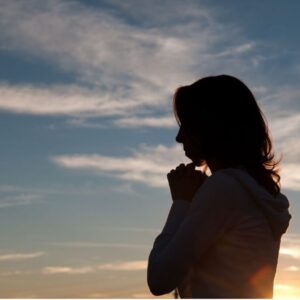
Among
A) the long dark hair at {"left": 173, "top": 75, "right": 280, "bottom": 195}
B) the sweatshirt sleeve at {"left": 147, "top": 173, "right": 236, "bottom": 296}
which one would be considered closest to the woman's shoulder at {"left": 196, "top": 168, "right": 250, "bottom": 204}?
the sweatshirt sleeve at {"left": 147, "top": 173, "right": 236, "bottom": 296}

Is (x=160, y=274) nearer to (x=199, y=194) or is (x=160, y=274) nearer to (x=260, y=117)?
(x=199, y=194)

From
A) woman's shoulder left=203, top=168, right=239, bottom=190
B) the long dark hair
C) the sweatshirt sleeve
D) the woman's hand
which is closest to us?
the sweatshirt sleeve

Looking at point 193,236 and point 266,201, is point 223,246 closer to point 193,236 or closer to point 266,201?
point 193,236

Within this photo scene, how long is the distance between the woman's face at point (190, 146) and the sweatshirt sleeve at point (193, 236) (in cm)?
39

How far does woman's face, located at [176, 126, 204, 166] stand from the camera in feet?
18.3

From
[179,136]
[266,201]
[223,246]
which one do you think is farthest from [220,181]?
[179,136]

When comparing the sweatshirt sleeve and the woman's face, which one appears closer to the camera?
the sweatshirt sleeve

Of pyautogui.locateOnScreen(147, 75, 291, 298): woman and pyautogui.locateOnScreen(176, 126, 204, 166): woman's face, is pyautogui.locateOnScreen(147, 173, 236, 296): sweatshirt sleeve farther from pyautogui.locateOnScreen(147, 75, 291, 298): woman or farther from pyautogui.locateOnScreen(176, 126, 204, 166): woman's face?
pyautogui.locateOnScreen(176, 126, 204, 166): woman's face

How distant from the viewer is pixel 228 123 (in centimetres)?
549

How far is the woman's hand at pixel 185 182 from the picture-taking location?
5.86 m

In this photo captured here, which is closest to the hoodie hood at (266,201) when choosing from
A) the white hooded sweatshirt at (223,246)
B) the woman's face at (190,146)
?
the white hooded sweatshirt at (223,246)

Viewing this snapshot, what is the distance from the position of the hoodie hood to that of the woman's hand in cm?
60

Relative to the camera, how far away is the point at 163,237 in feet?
17.8

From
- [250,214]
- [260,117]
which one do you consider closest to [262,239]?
[250,214]
